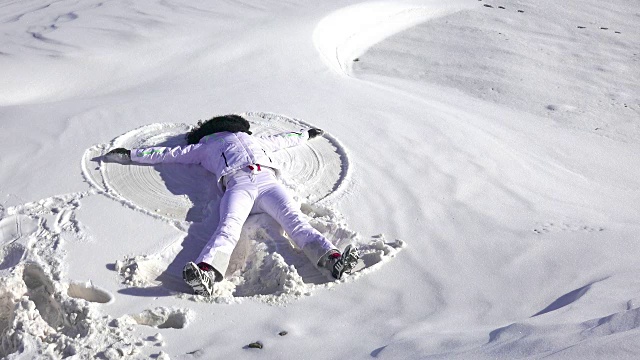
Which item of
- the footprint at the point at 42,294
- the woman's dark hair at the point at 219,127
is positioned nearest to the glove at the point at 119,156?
the woman's dark hair at the point at 219,127

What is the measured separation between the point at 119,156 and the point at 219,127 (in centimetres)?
Result: 71

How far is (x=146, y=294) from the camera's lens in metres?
3.76

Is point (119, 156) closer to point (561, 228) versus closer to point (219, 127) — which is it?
point (219, 127)

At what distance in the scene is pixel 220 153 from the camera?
15.8 feet

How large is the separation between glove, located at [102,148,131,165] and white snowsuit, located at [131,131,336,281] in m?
0.04

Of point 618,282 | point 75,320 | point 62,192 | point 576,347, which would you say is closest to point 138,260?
point 75,320

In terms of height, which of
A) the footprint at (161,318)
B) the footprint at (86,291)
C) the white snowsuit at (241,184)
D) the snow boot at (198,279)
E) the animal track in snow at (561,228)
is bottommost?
the animal track in snow at (561,228)

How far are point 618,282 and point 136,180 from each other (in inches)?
120

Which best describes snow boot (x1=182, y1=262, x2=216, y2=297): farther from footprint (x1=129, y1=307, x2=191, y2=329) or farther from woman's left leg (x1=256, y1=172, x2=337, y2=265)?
woman's left leg (x1=256, y1=172, x2=337, y2=265)

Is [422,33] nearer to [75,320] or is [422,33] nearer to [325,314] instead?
[325,314]

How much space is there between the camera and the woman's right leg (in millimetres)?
3914

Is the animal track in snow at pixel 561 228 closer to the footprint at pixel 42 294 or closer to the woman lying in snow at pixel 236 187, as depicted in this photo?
the woman lying in snow at pixel 236 187

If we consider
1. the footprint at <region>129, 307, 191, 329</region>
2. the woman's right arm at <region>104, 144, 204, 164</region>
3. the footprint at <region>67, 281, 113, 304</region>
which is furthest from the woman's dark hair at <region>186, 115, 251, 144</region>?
the footprint at <region>129, 307, 191, 329</region>

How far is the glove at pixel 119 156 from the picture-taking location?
16.2ft
